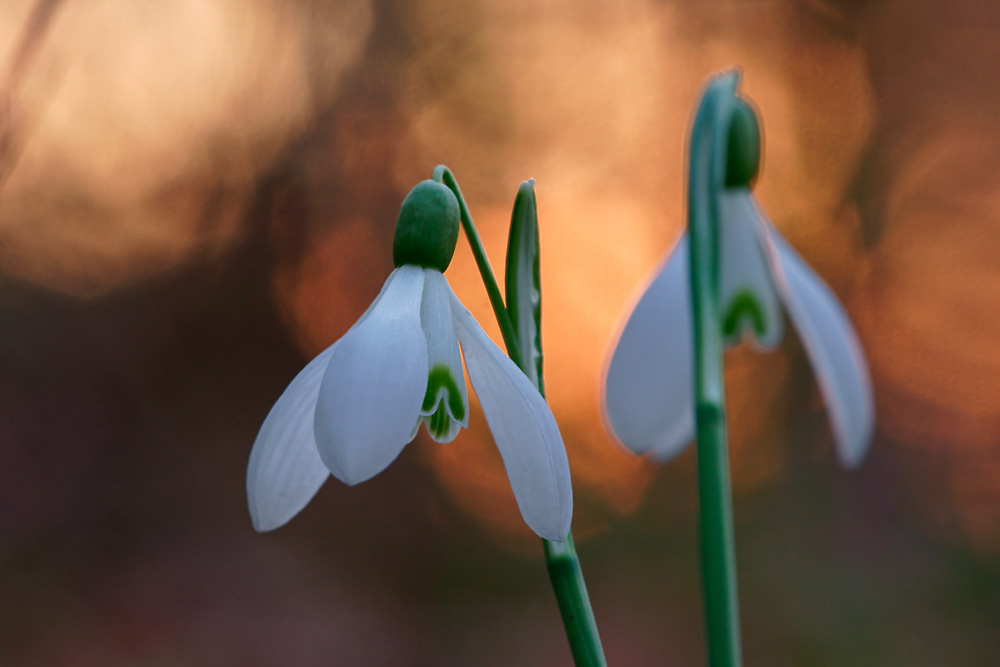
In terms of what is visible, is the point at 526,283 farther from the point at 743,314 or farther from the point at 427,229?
the point at 743,314

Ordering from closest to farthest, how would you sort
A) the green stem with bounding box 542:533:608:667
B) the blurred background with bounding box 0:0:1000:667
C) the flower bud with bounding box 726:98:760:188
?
the green stem with bounding box 542:533:608:667, the flower bud with bounding box 726:98:760:188, the blurred background with bounding box 0:0:1000:667

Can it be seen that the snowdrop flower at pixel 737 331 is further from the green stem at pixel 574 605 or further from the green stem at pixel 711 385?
the green stem at pixel 574 605

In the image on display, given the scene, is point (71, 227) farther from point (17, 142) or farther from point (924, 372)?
point (924, 372)

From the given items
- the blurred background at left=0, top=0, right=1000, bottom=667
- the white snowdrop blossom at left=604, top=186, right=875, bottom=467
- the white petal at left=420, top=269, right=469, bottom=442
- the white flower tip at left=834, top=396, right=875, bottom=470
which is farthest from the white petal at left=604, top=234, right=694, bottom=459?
the blurred background at left=0, top=0, right=1000, bottom=667

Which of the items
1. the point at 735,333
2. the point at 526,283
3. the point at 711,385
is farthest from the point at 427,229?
the point at 735,333

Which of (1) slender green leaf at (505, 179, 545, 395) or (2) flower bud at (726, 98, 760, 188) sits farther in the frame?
(2) flower bud at (726, 98, 760, 188)

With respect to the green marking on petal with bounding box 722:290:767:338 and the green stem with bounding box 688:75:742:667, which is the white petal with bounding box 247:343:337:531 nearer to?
the green stem with bounding box 688:75:742:667

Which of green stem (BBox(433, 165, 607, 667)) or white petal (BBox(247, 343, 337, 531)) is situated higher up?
white petal (BBox(247, 343, 337, 531))

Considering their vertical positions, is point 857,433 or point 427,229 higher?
point 427,229
